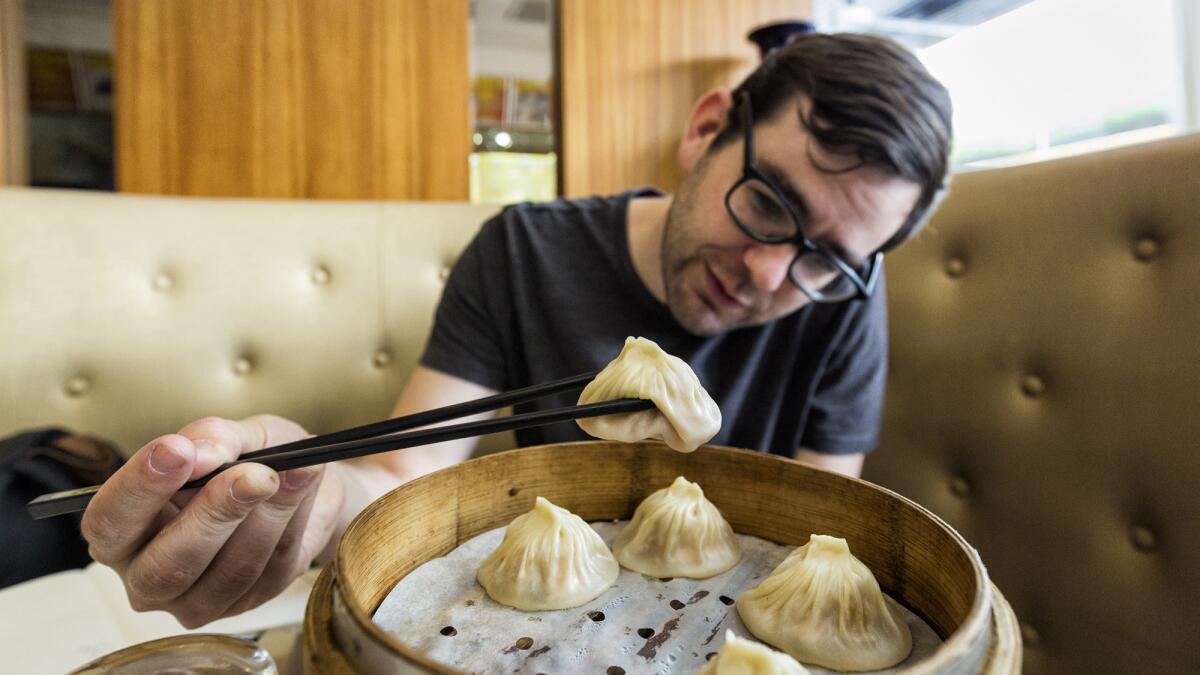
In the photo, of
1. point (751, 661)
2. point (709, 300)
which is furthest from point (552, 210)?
point (751, 661)

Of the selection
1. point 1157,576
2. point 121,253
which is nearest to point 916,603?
point 1157,576

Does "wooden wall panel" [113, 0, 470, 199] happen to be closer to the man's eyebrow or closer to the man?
the man

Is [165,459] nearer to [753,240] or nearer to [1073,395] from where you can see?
[753,240]

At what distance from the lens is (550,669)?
72 centimetres

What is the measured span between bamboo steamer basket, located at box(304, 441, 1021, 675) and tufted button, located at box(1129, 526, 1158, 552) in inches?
43.9

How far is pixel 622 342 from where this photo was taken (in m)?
1.83

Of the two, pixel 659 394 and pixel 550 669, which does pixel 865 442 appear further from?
pixel 550 669

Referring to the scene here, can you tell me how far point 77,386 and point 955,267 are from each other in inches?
112

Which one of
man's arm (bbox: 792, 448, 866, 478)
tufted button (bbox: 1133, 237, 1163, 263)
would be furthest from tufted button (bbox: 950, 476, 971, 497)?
tufted button (bbox: 1133, 237, 1163, 263)

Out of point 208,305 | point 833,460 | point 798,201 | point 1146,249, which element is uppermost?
point 798,201

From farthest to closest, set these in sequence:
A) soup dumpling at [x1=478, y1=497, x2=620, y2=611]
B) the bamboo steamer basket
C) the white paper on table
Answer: the white paper on table < soup dumpling at [x1=478, y1=497, x2=620, y2=611] < the bamboo steamer basket

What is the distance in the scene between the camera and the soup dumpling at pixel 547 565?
847mm

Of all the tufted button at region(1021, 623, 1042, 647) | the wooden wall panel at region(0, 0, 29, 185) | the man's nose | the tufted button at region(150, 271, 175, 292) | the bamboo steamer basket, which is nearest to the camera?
the bamboo steamer basket

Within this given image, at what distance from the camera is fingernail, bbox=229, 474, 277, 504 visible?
28.5 inches
